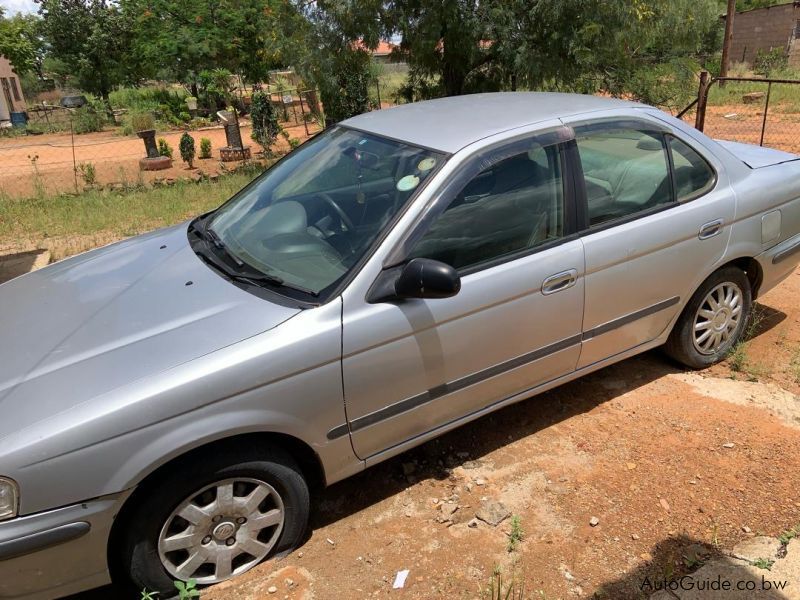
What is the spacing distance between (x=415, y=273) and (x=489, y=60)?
6977 mm

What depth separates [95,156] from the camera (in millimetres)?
17359

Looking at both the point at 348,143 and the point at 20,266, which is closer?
the point at 348,143

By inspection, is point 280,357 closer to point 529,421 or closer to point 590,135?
point 529,421

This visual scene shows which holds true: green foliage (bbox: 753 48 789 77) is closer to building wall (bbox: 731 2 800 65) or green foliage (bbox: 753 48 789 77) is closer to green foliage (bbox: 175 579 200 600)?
building wall (bbox: 731 2 800 65)

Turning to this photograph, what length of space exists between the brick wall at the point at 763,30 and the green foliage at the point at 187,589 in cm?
3557

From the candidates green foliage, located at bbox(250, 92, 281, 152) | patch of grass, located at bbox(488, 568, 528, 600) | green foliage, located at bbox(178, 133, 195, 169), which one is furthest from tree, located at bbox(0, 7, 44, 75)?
patch of grass, located at bbox(488, 568, 528, 600)

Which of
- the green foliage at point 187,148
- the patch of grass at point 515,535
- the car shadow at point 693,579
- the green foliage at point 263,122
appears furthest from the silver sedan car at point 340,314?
the green foliage at point 263,122

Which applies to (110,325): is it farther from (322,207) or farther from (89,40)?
(89,40)

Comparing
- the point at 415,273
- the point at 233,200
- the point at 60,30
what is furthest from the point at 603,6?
the point at 60,30

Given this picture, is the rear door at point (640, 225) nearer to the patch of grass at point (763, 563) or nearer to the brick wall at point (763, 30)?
the patch of grass at point (763, 563)

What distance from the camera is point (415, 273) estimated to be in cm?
251

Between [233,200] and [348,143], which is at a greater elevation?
[348,143]

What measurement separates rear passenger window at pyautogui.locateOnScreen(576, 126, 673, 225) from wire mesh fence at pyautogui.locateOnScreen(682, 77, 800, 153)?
5432mm

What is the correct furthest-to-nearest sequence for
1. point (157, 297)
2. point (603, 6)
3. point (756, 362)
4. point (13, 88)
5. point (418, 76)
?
point (13, 88), point (418, 76), point (603, 6), point (756, 362), point (157, 297)
